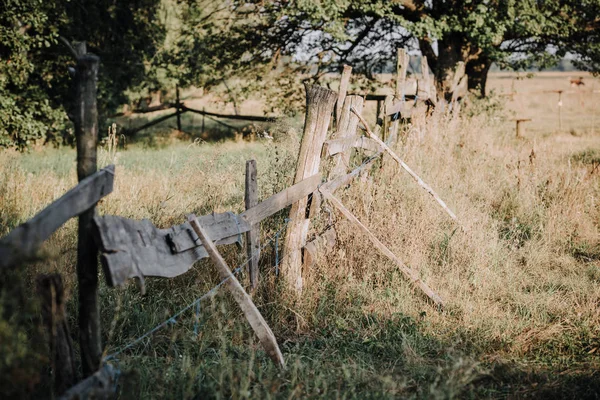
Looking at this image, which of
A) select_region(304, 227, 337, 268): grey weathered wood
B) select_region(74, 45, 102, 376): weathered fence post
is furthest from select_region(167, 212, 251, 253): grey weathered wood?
select_region(304, 227, 337, 268): grey weathered wood

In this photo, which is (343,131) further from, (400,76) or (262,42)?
(262,42)

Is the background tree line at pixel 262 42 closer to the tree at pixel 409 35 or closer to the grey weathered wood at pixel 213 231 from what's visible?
the tree at pixel 409 35

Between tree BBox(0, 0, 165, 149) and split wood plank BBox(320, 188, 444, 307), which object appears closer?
split wood plank BBox(320, 188, 444, 307)

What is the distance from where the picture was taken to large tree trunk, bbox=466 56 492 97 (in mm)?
14234

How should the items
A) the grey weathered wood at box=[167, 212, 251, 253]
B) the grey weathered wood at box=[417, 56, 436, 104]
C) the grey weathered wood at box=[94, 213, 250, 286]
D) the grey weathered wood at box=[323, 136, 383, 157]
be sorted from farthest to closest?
the grey weathered wood at box=[417, 56, 436, 104]
the grey weathered wood at box=[323, 136, 383, 157]
the grey weathered wood at box=[167, 212, 251, 253]
the grey weathered wood at box=[94, 213, 250, 286]

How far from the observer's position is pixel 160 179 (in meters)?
7.72

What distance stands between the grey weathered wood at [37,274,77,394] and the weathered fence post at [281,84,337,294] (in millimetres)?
2077

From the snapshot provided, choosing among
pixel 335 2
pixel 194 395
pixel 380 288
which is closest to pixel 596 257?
pixel 380 288

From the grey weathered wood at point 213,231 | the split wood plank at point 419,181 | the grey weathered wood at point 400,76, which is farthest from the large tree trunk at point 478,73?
the grey weathered wood at point 213,231

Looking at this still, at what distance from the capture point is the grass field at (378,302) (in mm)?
3178

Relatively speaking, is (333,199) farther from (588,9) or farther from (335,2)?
(588,9)

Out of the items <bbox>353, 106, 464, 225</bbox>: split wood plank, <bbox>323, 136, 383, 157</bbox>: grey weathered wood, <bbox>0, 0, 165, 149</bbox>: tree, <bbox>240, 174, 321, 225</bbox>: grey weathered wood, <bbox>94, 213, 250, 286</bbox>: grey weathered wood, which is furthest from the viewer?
<bbox>0, 0, 165, 149</bbox>: tree

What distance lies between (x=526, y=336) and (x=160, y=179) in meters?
5.57

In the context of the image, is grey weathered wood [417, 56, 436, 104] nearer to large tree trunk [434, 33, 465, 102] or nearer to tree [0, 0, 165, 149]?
large tree trunk [434, 33, 465, 102]
